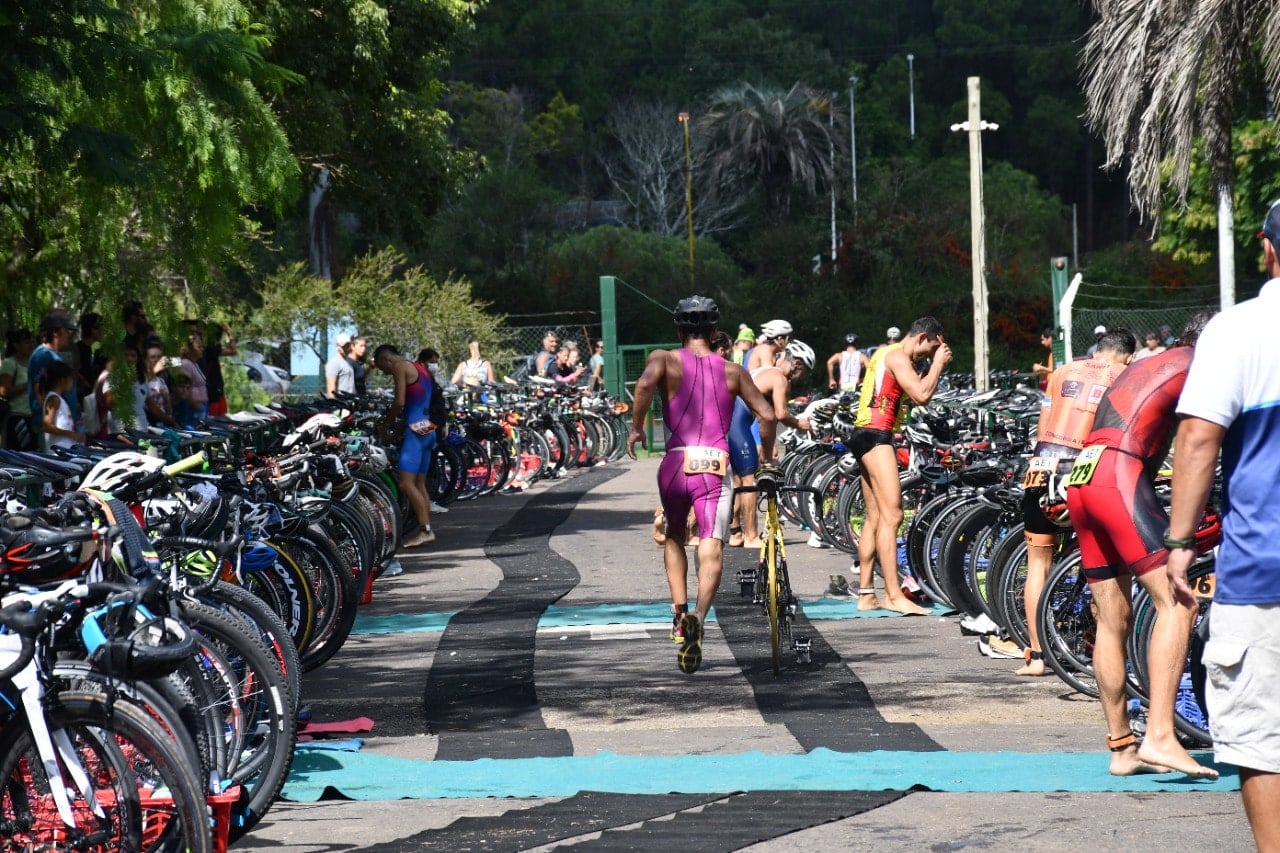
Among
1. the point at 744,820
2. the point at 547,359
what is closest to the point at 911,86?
the point at 547,359

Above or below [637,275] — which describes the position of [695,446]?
below

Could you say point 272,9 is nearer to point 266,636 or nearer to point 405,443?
point 405,443

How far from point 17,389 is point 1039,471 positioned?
28.1 ft

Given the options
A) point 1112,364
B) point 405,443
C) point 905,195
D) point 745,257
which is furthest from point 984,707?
point 745,257

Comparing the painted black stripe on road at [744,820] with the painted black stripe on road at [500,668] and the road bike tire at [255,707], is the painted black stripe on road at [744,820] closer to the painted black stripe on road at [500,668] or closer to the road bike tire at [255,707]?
the road bike tire at [255,707]

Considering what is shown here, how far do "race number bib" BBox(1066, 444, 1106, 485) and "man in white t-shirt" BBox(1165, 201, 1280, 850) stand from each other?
2.02 m

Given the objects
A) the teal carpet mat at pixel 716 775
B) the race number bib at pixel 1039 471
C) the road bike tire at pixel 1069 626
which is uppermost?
the race number bib at pixel 1039 471

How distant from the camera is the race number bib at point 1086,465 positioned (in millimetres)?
6770

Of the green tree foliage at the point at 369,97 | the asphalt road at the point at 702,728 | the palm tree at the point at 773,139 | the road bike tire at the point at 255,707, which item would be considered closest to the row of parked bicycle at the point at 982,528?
the asphalt road at the point at 702,728

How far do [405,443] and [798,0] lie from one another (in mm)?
79409

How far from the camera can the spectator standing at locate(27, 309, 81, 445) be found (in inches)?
525

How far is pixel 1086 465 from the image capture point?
6.81m

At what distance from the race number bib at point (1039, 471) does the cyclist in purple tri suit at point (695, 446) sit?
4.93ft

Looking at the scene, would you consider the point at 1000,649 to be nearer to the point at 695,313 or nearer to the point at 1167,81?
the point at 695,313
